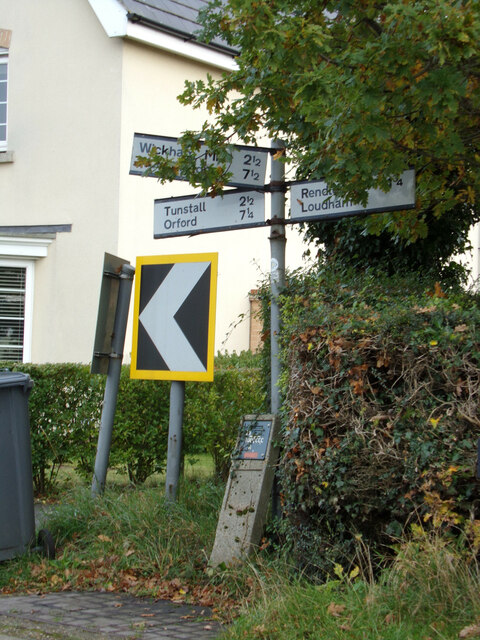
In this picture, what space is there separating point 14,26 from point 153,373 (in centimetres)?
979

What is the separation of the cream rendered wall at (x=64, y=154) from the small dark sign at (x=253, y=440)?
7.85m

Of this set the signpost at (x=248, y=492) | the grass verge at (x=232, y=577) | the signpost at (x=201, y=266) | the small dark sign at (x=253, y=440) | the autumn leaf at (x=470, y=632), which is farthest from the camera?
the signpost at (x=201, y=266)

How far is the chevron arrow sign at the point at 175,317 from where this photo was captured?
21.2 feet

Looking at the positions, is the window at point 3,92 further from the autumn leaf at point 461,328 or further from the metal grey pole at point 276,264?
the autumn leaf at point 461,328

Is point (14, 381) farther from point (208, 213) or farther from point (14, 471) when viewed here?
point (208, 213)

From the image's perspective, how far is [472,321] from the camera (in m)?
4.71

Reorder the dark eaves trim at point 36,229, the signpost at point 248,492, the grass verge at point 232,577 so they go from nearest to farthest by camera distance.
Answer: the grass verge at point 232,577
the signpost at point 248,492
the dark eaves trim at point 36,229

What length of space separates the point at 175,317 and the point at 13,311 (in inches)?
325

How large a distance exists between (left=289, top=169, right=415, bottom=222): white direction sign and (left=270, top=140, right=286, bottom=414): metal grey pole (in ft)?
0.42

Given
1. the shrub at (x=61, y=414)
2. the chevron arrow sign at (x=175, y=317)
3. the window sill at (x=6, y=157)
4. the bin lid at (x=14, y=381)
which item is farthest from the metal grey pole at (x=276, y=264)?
the window sill at (x=6, y=157)

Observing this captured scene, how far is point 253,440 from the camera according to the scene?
5969 millimetres

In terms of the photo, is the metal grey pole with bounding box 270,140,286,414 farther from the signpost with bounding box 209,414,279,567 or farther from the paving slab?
the paving slab

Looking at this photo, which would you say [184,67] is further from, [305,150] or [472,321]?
[472,321]

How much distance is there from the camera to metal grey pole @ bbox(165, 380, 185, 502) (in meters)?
6.46
